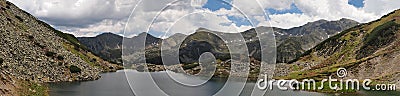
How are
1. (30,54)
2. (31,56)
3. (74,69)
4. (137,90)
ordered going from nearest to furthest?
1. (137,90)
2. (31,56)
3. (30,54)
4. (74,69)

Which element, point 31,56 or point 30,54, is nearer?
point 31,56

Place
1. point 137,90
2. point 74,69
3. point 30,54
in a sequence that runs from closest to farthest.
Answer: point 137,90 < point 30,54 < point 74,69

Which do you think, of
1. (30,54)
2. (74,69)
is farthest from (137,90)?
(74,69)

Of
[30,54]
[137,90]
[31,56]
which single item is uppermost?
[30,54]

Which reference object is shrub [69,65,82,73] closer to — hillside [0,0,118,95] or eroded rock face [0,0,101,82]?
hillside [0,0,118,95]

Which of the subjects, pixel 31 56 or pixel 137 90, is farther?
pixel 31 56

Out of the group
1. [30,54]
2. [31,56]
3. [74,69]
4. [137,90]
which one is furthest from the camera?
[74,69]

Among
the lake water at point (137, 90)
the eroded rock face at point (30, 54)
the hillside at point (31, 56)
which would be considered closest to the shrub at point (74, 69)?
the hillside at point (31, 56)

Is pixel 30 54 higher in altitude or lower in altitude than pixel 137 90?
higher

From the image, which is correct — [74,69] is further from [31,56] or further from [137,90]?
[137,90]
